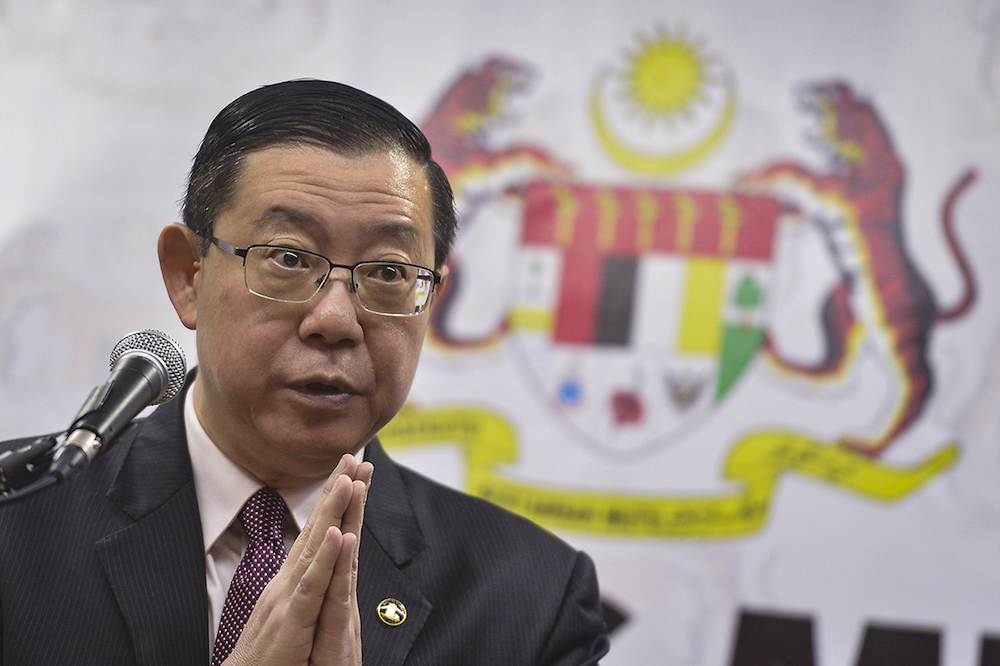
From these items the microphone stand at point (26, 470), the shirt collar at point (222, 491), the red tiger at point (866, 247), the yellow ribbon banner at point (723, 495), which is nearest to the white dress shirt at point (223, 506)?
the shirt collar at point (222, 491)

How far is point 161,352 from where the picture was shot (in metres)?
1.16

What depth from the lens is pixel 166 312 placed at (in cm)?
318

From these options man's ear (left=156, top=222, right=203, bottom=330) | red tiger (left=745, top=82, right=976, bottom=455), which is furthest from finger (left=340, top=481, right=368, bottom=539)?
red tiger (left=745, top=82, right=976, bottom=455)

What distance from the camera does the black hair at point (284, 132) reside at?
1.54 m

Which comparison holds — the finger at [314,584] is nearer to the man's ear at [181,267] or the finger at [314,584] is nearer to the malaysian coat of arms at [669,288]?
the man's ear at [181,267]

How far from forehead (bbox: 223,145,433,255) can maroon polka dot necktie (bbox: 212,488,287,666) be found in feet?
1.54

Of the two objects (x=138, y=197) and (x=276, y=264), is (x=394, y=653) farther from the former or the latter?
(x=138, y=197)

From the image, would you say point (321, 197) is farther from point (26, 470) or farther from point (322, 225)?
point (26, 470)

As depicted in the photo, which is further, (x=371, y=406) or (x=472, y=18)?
(x=472, y=18)

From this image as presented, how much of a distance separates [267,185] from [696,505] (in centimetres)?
215

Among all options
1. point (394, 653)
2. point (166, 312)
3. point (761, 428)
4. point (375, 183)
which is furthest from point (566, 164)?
point (394, 653)

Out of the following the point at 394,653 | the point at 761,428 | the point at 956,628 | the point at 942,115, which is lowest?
the point at 956,628

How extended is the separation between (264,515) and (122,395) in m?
0.56

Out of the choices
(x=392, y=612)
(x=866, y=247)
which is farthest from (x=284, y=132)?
(x=866, y=247)
